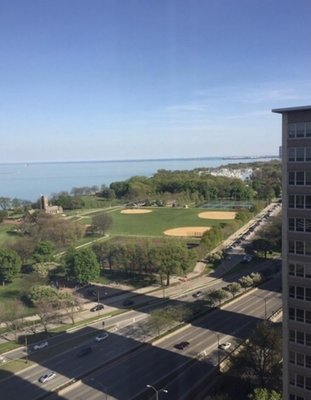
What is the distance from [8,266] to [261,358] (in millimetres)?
5464

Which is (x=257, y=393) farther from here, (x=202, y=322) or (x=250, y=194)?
(x=250, y=194)

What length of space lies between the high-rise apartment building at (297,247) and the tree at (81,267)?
205 inches

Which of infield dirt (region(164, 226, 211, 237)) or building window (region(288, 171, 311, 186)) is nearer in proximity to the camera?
building window (region(288, 171, 311, 186))

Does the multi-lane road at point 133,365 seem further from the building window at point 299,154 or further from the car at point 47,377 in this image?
the building window at point 299,154

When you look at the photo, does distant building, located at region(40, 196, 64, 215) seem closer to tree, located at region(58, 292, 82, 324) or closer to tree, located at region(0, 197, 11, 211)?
tree, located at region(0, 197, 11, 211)

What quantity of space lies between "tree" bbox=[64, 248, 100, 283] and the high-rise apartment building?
520 centimetres

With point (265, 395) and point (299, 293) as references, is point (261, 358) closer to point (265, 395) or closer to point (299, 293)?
point (265, 395)

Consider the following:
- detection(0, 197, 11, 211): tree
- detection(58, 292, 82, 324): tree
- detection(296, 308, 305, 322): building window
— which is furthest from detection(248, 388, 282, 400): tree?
detection(0, 197, 11, 211): tree

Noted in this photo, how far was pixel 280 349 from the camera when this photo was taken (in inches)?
174

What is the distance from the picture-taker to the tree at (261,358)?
4.34m

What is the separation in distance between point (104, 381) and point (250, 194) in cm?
1532

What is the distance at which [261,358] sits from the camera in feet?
14.6

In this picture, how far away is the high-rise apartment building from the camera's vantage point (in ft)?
10.6

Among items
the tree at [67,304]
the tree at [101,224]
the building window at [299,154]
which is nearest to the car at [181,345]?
the tree at [67,304]
